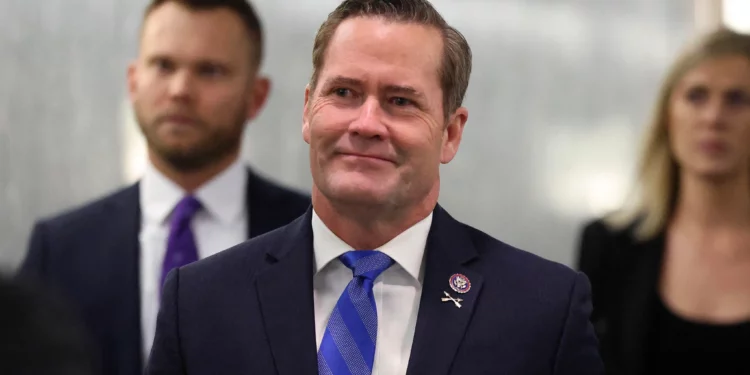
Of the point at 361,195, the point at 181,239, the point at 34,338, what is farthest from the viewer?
the point at 181,239

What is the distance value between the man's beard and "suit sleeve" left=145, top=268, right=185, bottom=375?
45cm

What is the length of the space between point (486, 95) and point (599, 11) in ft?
1.52

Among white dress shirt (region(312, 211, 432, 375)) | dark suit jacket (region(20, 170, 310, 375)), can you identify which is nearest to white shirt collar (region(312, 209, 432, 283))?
white dress shirt (region(312, 211, 432, 375))

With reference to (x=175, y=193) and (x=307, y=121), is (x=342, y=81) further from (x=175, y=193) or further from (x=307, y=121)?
(x=175, y=193)

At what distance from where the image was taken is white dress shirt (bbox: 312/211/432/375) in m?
1.29

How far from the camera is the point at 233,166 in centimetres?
179

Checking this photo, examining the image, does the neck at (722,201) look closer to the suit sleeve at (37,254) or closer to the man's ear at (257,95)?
the man's ear at (257,95)

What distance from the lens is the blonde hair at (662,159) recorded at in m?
2.12

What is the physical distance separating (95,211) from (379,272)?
0.72 meters

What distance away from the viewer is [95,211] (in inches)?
71.1

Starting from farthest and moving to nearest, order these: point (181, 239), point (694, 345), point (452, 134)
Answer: point (694, 345), point (181, 239), point (452, 134)

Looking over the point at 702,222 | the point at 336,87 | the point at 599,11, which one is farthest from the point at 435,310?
the point at 599,11

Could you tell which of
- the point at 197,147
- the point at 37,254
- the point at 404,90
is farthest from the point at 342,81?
the point at 37,254

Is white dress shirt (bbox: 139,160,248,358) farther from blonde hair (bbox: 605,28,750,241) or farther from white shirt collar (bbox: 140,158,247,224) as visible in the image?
blonde hair (bbox: 605,28,750,241)
